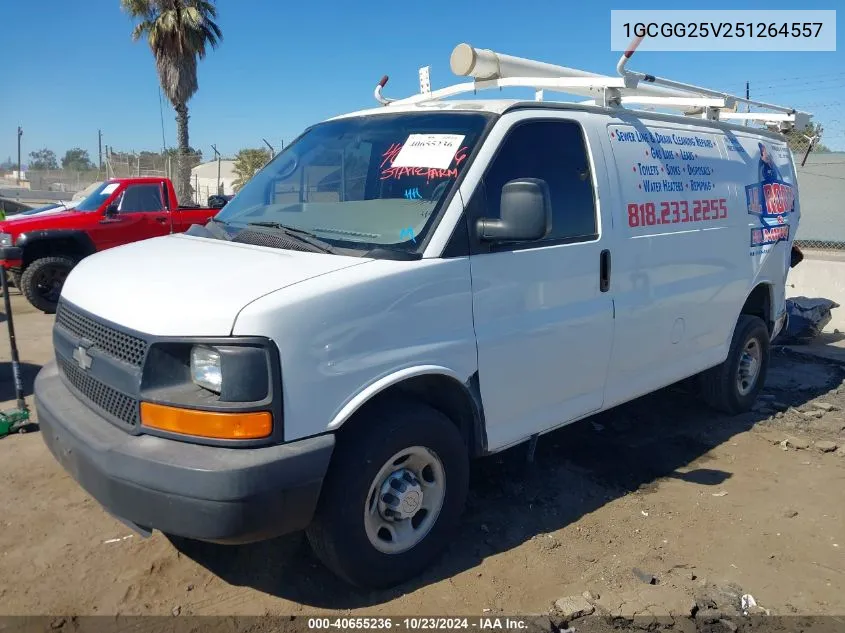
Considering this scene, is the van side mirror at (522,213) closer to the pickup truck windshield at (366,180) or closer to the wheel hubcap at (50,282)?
the pickup truck windshield at (366,180)

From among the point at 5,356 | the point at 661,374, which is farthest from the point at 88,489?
the point at 5,356

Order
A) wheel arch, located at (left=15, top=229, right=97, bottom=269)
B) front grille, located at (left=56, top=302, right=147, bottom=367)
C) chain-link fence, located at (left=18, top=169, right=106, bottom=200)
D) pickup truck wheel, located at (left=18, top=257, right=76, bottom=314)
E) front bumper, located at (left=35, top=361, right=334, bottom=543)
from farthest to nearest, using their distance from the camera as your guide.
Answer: chain-link fence, located at (left=18, top=169, right=106, bottom=200) → wheel arch, located at (left=15, top=229, right=97, bottom=269) → pickup truck wheel, located at (left=18, top=257, right=76, bottom=314) → front grille, located at (left=56, top=302, right=147, bottom=367) → front bumper, located at (left=35, top=361, right=334, bottom=543)

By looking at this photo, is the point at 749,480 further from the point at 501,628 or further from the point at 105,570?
the point at 105,570

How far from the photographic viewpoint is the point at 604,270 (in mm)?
3865

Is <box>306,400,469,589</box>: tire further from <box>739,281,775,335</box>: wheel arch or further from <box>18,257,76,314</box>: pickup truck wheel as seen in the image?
<box>18,257,76,314</box>: pickup truck wheel

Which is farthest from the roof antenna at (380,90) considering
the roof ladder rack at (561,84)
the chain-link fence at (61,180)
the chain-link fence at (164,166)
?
the chain-link fence at (61,180)

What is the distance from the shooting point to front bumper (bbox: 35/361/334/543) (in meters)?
2.51

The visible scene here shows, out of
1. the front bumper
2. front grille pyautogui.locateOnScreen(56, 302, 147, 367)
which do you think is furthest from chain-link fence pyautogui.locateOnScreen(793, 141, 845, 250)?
front grille pyautogui.locateOnScreen(56, 302, 147, 367)

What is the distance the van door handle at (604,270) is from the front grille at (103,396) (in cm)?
245

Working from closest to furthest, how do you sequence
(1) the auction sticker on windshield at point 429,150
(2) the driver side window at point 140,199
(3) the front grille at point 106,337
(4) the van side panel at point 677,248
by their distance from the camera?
(3) the front grille at point 106,337, (1) the auction sticker on windshield at point 429,150, (4) the van side panel at point 677,248, (2) the driver side window at point 140,199

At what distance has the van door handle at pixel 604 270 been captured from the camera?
12.6 feet

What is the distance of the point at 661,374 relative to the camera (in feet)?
14.8

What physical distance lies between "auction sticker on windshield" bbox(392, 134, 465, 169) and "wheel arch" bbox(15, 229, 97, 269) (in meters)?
7.94

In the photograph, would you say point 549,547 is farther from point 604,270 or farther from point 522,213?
point 522,213
